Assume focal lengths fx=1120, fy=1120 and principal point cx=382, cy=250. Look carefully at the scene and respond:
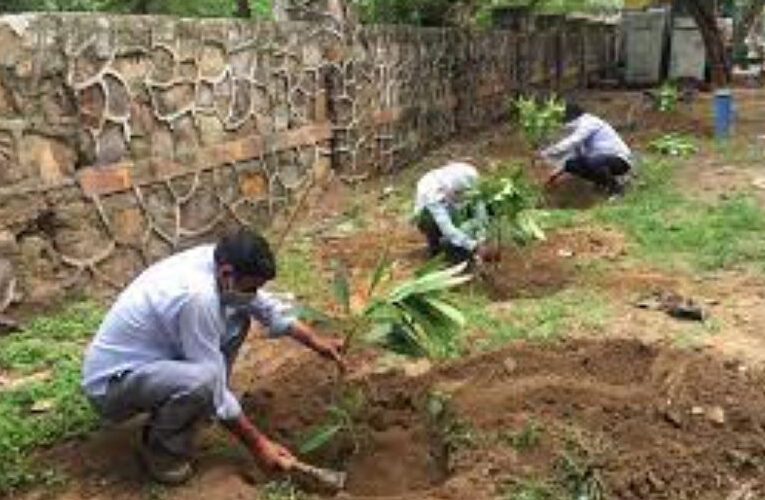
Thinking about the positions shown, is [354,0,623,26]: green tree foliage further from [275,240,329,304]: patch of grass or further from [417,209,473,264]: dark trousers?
[417,209,473,264]: dark trousers

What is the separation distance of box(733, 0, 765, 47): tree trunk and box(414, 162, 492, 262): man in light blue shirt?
18296 millimetres

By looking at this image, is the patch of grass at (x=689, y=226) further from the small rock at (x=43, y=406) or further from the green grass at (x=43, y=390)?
the small rock at (x=43, y=406)

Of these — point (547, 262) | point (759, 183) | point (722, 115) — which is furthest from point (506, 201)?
point (722, 115)

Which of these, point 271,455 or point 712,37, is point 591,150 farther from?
point 712,37

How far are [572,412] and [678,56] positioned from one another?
64.0 feet

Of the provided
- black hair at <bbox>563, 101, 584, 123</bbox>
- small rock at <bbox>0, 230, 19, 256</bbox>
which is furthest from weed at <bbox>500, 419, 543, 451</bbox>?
black hair at <bbox>563, 101, 584, 123</bbox>

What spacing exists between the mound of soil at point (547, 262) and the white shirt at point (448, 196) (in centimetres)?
36

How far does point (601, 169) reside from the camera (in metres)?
10.7

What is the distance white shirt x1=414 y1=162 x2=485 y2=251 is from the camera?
766 cm

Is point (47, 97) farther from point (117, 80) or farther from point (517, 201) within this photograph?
point (517, 201)

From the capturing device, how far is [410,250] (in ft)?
29.3

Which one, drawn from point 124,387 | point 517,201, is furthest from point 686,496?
point 517,201

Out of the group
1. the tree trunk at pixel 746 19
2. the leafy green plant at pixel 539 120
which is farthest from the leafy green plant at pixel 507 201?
the tree trunk at pixel 746 19

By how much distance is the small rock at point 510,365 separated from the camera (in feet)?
19.4
